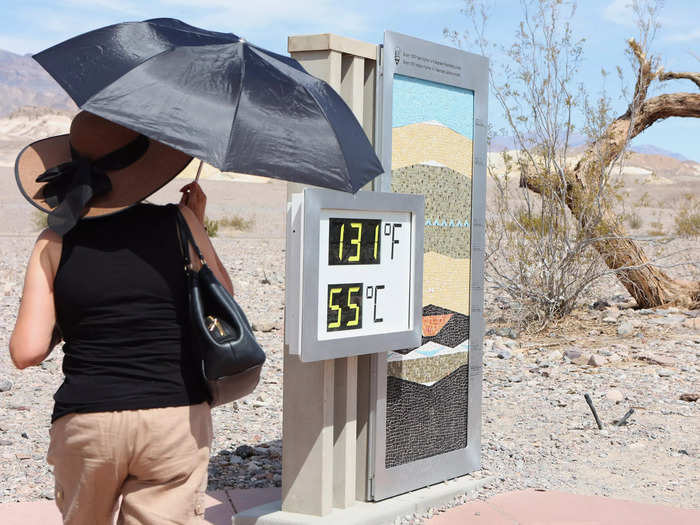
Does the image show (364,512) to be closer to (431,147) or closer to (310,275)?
(310,275)

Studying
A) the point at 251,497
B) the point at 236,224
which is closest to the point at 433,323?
the point at 251,497

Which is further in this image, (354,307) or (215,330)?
(354,307)

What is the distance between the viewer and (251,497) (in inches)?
179

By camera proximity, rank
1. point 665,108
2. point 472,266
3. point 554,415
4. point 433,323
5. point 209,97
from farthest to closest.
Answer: point 665,108
point 554,415
point 472,266
point 433,323
point 209,97

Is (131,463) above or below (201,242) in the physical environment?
below

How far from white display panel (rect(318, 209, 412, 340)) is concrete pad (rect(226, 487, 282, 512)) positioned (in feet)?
3.72

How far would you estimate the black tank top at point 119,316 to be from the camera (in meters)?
2.26

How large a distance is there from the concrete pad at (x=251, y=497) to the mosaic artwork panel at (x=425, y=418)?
0.64 m

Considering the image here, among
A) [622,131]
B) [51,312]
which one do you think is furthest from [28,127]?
[51,312]

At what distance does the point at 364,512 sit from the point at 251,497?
706 millimetres

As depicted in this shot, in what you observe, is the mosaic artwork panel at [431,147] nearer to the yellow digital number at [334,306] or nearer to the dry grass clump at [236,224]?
the yellow digital number at [334,306]

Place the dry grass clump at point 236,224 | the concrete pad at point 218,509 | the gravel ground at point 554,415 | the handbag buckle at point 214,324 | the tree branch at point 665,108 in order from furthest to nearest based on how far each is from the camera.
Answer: the dry grass clump at point 236,224
the tree branch at point 665,108
the gravel ground at point 554,415
the concrete pad at point 218,509
the handbag buckle at point 214,324

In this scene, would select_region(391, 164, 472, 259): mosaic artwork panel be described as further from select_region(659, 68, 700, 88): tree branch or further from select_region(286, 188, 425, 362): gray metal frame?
select_region(659, 68, 700, 88): tree branch

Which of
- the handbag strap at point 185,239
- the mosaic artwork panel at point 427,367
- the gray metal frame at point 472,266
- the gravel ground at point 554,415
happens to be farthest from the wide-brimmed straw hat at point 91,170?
the gravel ground at point 554,415
